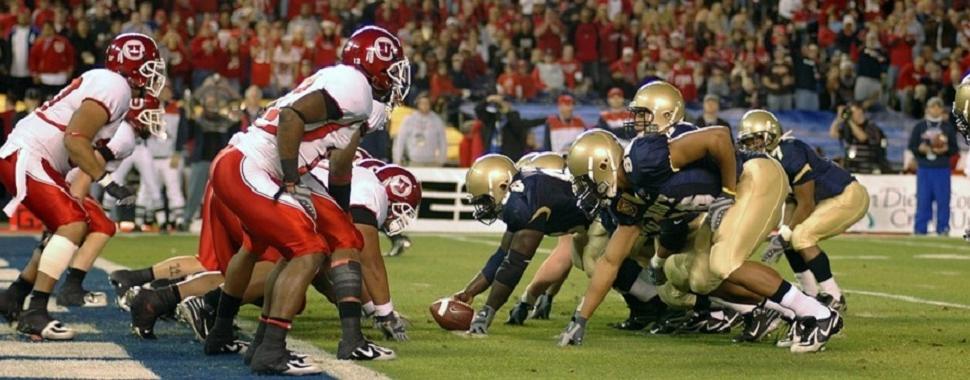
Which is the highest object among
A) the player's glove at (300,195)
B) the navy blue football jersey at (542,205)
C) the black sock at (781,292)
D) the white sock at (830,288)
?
the player's glove at (300,195)

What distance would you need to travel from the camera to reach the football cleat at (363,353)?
259 inches

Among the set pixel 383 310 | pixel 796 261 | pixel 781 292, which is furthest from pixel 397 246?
pixel 781 292

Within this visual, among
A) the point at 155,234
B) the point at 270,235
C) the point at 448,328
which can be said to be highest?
the point at 270,235

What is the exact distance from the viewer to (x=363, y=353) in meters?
6.59

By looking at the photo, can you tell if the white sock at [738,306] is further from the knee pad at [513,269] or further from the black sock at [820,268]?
the black sock at [820,268]

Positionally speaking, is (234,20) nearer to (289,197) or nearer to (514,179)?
(514,179)

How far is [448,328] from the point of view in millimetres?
7832

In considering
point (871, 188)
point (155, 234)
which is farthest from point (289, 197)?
point (871, 188)

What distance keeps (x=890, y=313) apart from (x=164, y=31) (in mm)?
12064

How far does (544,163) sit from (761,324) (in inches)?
55.5

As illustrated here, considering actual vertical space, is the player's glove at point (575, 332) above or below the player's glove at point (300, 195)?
below

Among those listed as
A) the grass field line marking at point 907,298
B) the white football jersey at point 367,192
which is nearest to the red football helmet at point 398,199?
the white football jersey at point 367,192

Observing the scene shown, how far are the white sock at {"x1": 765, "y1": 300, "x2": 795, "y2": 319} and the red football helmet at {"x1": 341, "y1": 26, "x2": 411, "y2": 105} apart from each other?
6.75 ft

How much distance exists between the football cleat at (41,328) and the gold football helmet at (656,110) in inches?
113
